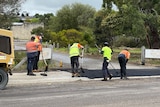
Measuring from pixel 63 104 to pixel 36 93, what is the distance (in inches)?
98.0

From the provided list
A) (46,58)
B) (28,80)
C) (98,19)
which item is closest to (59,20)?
(98,19)

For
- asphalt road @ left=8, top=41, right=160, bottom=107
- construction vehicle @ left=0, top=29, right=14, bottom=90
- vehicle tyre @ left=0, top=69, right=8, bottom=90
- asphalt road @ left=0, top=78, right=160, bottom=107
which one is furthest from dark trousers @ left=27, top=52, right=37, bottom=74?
vehicle tyre @ left=0, top=69, right=8, bottom=90

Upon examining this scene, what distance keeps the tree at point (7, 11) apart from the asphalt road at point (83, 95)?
12.9 meters

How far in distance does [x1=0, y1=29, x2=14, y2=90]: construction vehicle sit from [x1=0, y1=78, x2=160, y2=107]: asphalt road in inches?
18.0

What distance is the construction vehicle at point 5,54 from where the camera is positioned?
46.8 feet

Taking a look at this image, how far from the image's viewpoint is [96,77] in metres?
18.5

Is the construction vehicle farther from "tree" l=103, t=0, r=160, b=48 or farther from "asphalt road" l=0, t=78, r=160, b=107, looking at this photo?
"tree" l=103, t=0, r=160, b=48

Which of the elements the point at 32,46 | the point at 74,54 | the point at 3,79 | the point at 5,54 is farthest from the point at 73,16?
the point at 3,79

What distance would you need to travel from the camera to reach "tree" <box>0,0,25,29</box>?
27.8 metres

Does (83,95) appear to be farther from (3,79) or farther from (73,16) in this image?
(73,16)

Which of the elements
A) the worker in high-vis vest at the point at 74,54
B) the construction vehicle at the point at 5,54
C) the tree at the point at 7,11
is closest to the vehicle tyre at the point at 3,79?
the construction vehicle at the point at 5,54

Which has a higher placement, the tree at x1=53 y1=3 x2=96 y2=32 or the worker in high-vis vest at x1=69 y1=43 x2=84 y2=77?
the tree at x1=53 y1=3 x2=96 y2=32

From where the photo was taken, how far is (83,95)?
12.5 metres

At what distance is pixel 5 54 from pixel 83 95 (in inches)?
148
